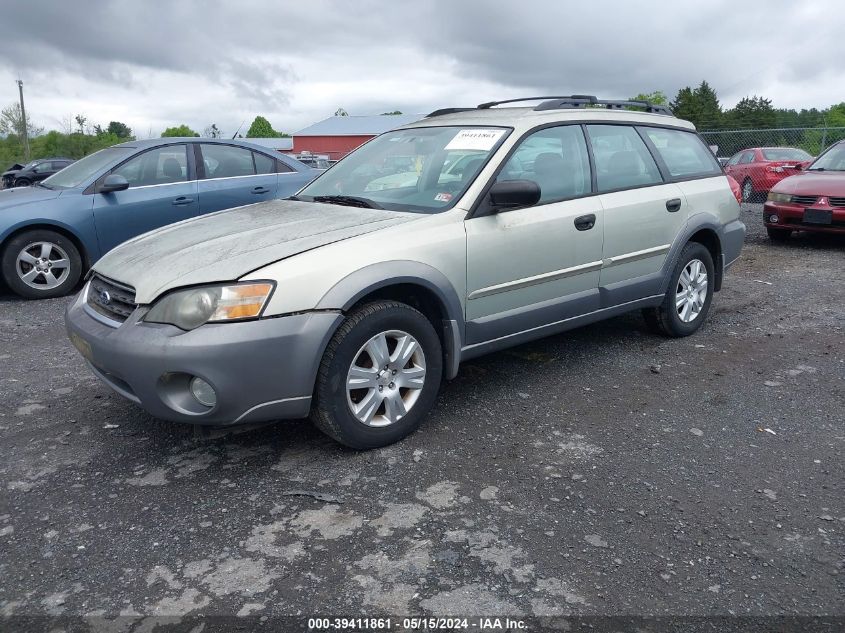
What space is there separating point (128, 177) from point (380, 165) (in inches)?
153

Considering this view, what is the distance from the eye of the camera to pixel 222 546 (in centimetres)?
282

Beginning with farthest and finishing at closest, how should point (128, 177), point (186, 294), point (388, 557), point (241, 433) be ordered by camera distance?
point (128, 177) → point (241, 433) → point (186, 294) → point (388, 557)

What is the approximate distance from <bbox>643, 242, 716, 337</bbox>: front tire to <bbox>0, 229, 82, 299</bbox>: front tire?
533 cm

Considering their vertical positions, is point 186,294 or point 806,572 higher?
point 186,294

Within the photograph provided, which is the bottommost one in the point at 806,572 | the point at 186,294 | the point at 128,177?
the point at 806,572

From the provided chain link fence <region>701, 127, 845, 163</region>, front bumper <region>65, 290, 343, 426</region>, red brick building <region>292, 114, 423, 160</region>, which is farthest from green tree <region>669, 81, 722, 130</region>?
front bumper <region>65, 290, 343, 426</region>

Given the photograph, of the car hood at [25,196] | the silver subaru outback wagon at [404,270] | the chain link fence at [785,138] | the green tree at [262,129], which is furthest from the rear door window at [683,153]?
the green tree at [262,129]

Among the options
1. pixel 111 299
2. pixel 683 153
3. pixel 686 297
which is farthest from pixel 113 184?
pixel 686 297

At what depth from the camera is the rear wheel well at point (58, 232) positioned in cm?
689

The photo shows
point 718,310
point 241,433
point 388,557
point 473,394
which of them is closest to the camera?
point 388,557

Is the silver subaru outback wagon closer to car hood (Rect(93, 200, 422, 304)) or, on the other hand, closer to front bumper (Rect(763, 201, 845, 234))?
car hood (Rect(93, 200, 422, 304))

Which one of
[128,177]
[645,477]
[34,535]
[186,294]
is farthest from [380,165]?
[128,177]

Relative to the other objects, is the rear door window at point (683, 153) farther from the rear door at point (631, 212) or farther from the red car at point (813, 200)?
the red car at point (813, 200)

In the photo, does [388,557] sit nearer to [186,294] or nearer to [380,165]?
[186,294]
